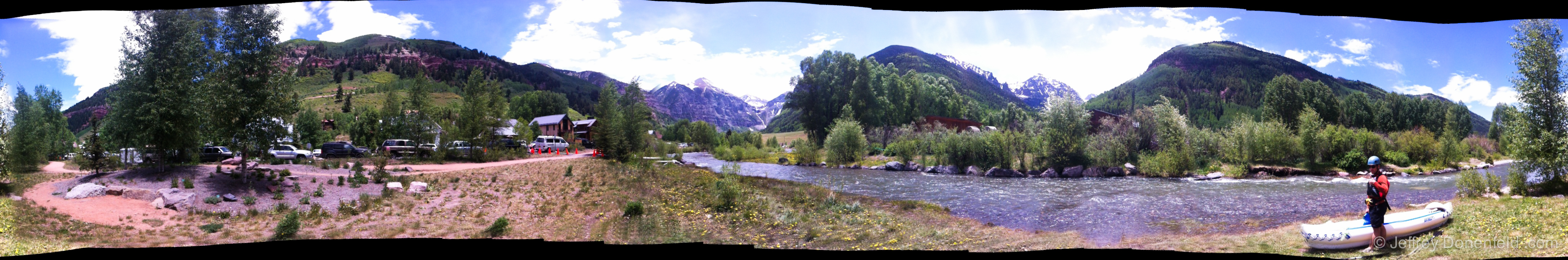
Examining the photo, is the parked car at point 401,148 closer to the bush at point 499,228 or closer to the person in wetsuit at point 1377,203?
the bush at point 499,228

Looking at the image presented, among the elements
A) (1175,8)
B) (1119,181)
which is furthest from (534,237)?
(1119,181)

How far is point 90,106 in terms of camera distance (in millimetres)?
7246

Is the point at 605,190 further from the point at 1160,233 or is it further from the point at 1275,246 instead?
the point at 1160,233

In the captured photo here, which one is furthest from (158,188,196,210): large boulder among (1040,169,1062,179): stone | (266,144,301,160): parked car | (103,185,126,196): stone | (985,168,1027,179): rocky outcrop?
(1040,169,1062,179): stone

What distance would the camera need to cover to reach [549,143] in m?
28.1

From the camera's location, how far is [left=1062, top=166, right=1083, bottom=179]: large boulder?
76.6 feet

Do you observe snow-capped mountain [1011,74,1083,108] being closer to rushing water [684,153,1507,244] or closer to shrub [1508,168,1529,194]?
rushing water [684,153,1507,244]

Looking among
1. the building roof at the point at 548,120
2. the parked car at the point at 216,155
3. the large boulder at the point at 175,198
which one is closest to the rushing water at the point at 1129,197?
the building roof at the point at 548,120

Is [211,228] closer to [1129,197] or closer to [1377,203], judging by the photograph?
[1377,203]

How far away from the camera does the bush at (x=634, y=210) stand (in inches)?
228

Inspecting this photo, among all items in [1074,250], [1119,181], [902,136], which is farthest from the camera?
[902,136]

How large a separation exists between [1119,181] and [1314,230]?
17447 millimetres

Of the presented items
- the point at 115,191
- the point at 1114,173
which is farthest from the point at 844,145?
the point at 115,191

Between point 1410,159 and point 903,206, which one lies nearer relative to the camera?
point 903,206
